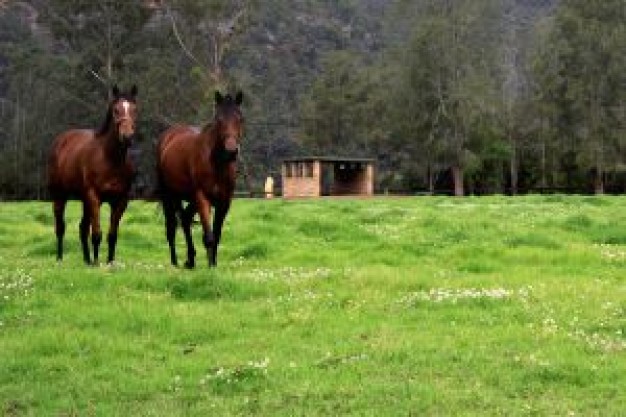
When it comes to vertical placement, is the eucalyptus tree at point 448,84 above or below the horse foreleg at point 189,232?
above

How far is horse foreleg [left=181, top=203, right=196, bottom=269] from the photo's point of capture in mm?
18328

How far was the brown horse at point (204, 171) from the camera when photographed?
1712cm

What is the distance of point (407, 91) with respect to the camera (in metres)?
89.1

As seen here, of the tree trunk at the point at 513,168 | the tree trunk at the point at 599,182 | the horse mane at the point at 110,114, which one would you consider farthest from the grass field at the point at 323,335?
the tree trunk at the point at 513,168

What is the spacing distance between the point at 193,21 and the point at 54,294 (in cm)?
6845

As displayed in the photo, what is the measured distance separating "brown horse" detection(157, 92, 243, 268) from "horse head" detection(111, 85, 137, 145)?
1.34 metres

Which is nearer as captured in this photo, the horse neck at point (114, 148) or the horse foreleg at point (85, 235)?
the horse neck at point (114, 148)

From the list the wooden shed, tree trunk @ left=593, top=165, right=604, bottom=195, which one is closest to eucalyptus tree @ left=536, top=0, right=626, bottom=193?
tree trunk @ left=593, top=165, right=604, bottom=195

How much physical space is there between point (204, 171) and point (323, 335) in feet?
23.0

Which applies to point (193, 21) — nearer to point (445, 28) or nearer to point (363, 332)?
point (445, 28)

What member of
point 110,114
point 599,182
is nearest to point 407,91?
point 599,182

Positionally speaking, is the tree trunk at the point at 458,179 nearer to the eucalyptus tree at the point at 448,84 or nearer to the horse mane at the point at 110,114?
the eucalyptus tree at the point at 448,84

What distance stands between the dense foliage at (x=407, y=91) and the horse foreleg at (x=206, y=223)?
56461 millimetres

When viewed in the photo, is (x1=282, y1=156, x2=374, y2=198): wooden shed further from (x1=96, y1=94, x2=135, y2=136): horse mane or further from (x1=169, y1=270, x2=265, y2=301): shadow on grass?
(x1=169, y1=270, x2=265, y2=301): shadow on grass
